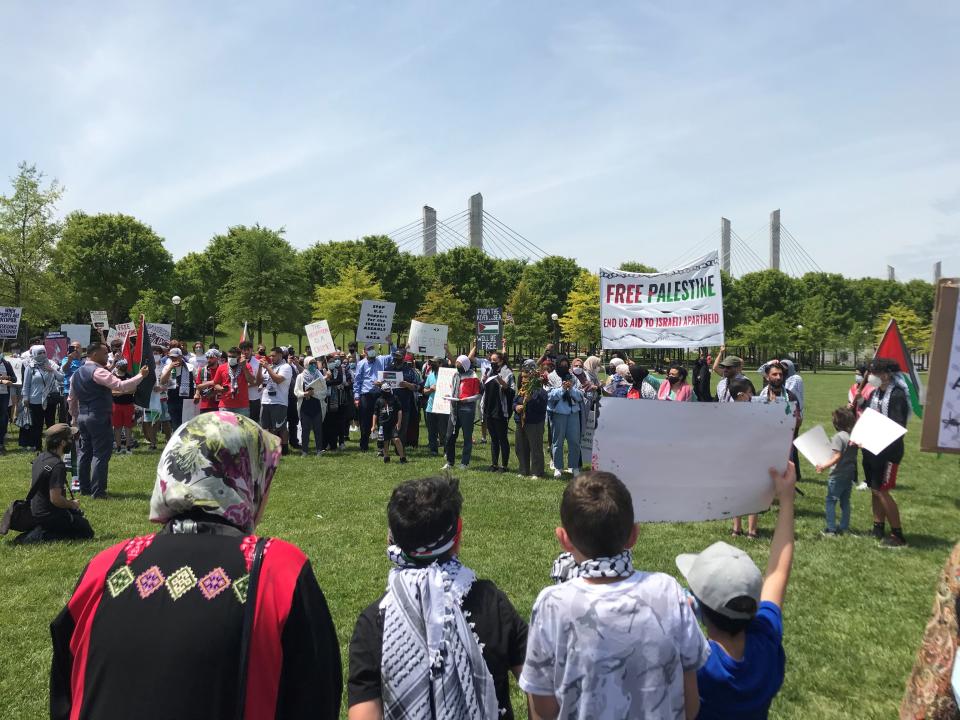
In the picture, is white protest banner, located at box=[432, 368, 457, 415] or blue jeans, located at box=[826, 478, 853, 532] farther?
white protest banner, located at box=[432, 368, 457, 415]

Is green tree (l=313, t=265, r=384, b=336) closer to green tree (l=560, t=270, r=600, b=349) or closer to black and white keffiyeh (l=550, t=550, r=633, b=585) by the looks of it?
green tree (l=560, t=270, r=600, b=349)

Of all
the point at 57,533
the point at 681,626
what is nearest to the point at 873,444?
the point at 681,626

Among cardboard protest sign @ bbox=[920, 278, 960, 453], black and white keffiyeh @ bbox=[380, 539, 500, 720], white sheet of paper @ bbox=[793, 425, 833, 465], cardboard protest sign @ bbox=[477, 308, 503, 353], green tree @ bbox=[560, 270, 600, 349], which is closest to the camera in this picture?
black and white keffiyeh @ bbox=[380, 539, 500, 720]

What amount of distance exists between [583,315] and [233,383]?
54.0 metres

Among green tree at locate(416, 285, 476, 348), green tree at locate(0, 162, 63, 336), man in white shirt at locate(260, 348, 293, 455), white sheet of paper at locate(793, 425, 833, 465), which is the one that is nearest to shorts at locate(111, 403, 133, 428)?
man in white shirt at locate(260, 348, 293, 455)

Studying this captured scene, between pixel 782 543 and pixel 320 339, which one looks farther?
pixel 320 339

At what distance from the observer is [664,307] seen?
11.8 m

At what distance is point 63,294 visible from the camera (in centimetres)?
3588

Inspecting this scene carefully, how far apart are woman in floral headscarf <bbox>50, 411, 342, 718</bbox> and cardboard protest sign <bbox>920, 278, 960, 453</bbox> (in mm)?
3337

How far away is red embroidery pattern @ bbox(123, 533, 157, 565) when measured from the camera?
1822 millimetres

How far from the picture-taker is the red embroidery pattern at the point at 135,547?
182 cm

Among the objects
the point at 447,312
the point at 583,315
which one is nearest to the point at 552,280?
the point at 583,315

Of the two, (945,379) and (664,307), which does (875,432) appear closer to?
(945,379)

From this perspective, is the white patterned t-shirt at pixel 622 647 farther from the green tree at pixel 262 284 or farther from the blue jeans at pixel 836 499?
the green tree at pixel 262 284
